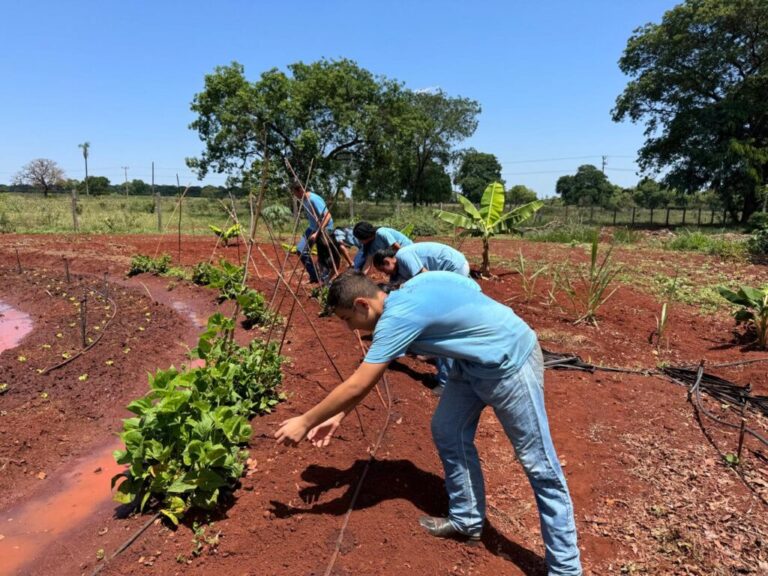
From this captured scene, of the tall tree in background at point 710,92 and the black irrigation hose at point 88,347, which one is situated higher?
the tall tree in background at point 710,92

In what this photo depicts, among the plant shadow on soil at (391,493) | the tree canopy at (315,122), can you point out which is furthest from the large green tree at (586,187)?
the plant shadow on soil at (391,493)

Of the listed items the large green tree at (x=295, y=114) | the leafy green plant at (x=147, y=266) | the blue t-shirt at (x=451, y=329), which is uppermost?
the large green tree at (x=295, y=114)

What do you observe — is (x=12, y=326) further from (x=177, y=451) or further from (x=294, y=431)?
(x=294, y=431)

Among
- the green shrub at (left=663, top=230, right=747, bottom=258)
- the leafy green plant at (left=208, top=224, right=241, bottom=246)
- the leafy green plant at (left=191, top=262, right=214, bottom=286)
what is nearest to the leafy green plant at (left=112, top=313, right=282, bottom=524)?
the leafy green plant at (left=191, top=262, right=214, bottom=286)

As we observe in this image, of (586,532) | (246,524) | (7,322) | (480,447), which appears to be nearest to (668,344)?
(480,447)

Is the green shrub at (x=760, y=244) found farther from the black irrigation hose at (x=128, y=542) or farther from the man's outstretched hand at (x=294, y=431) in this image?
the black irrigation hose at (x=128, y=542)

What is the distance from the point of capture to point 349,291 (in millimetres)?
2170

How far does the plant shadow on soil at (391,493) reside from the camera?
104 inches

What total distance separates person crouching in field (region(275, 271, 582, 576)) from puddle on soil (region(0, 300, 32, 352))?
534cm

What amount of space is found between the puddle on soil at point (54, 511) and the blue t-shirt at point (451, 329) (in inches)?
85.4

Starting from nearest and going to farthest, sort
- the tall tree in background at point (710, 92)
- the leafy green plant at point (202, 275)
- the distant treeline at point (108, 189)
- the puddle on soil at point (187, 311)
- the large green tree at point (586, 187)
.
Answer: the puddle on soil at point (187, 311) < the leafy green plant at point (202, 275) < the tall tree in background at point (710, 92) < the distant treeline at point (108, 189) < the large green tree at point (586, 187)

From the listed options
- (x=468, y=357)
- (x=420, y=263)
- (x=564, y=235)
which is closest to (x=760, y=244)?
(x=564, y=235)

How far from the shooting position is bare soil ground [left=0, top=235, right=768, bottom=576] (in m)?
2.51

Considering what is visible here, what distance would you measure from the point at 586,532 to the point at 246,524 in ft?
6.14
